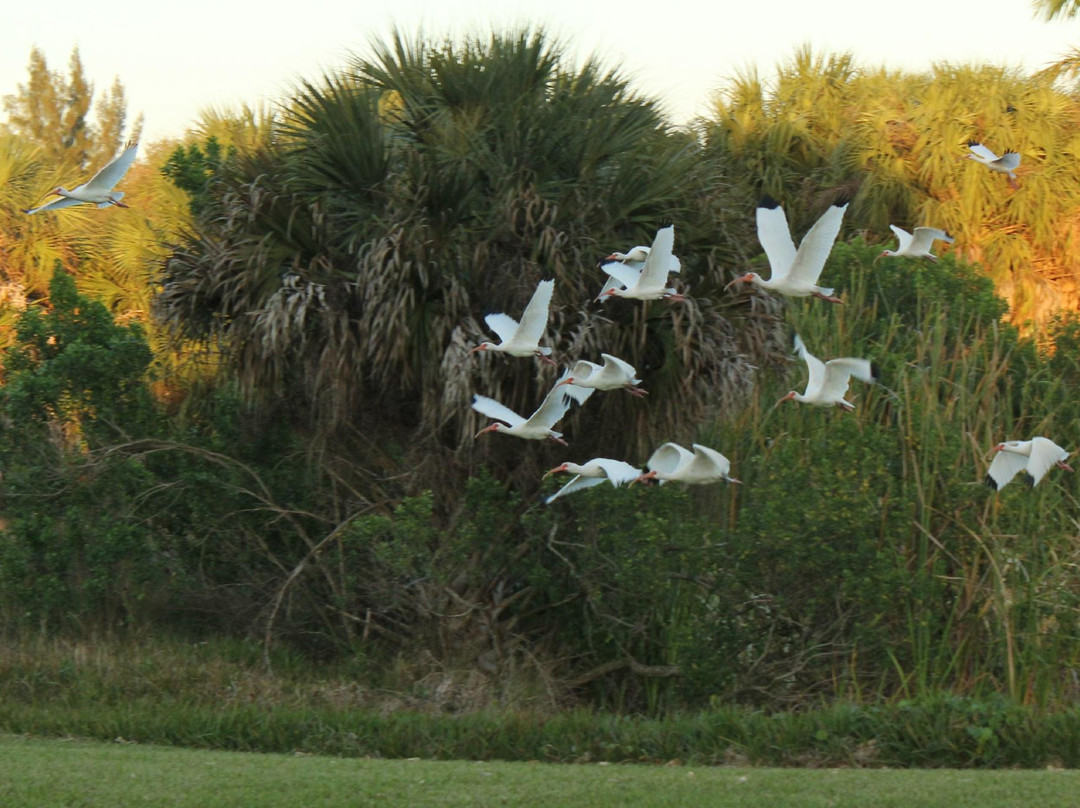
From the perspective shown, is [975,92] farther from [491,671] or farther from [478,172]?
[491,671]

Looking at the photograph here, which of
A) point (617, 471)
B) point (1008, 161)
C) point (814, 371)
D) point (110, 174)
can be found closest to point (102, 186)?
point (110, 174)

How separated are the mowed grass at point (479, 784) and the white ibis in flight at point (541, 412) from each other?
223 centimetres

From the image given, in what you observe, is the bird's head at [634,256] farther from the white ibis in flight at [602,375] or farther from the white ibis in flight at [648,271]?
the white ibis in flight at [602,375]

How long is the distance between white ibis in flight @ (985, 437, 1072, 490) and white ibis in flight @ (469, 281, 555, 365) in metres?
3.20

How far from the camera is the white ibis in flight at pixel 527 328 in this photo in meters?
Answer: 8.83

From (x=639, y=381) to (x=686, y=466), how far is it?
66 centimetres

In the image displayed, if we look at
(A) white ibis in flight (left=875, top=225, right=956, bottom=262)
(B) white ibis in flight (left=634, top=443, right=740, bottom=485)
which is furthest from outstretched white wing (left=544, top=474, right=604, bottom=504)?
(A) white ibis in flight (left=875, top=225, right=956, bottom=262)

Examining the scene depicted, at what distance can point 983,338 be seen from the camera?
468 inches

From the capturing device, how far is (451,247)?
33.4ft

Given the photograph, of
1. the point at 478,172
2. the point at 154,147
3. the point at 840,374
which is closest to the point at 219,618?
the point at 478,172

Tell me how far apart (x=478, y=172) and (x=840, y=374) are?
317cm

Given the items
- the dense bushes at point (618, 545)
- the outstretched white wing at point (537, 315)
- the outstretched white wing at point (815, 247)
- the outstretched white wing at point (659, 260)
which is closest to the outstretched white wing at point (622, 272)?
the outstretched white wing at point (659, 260)

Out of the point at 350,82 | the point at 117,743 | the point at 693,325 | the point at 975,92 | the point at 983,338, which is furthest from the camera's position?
the point at 975,92

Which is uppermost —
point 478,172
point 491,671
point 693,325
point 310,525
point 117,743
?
point 478,172
